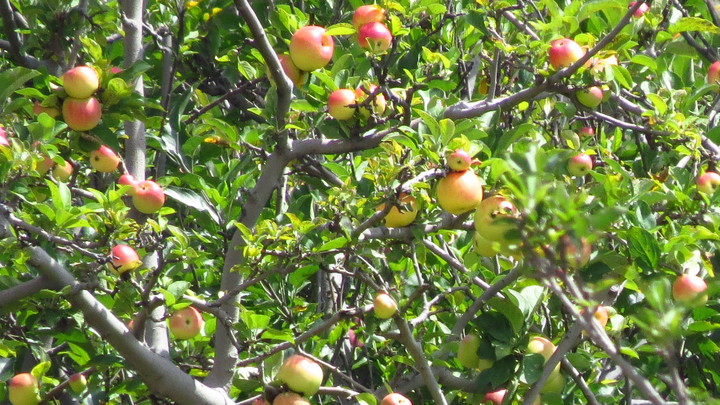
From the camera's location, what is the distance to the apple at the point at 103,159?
3.33 m

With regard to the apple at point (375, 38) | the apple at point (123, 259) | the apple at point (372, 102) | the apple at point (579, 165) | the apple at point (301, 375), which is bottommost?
the apple at point (301, 375)

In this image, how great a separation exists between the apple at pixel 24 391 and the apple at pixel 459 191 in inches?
58.6

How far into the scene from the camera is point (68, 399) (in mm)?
3488

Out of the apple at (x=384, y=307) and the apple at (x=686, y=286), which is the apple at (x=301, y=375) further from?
the apple at (x=686, y=286)

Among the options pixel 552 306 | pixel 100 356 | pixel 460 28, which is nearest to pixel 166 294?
pixel 100 356

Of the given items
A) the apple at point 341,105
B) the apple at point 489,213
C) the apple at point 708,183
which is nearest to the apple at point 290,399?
the apple at point 489,213

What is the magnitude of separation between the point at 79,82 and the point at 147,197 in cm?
43

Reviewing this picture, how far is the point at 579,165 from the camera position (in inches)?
131

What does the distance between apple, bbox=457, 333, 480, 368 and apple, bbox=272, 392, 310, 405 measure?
53cm

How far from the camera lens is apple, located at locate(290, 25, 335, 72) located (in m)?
3.22

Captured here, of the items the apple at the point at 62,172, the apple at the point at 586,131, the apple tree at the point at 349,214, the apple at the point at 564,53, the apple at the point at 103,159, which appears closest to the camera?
the apple tree at the point at 349,214

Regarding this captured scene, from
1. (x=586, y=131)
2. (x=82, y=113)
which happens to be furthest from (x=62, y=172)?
(x=586, y=131)

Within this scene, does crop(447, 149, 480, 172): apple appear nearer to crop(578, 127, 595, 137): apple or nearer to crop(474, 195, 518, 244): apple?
crop(474, 195, 518, 244): apple

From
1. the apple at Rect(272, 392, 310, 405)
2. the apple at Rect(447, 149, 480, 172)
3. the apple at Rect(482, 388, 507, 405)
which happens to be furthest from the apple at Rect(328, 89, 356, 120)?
the apple at Rect(482, 388, 507, 405)
